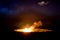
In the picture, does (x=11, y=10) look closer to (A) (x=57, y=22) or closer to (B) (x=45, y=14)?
(B) (x=45, y=14)

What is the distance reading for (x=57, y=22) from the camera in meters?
2.48

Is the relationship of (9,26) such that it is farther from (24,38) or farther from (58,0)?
(58,0)

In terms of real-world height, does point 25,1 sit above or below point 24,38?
above

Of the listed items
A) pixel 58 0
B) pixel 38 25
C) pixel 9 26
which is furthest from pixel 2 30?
pixel 58 0

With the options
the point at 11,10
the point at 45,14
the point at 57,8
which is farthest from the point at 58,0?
the point at 11,10

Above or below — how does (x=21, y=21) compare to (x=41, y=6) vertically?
below

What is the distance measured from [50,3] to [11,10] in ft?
1.87

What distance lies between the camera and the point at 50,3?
8.31ft

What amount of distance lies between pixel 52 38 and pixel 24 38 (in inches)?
15.4

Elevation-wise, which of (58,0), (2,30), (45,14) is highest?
(58,0)

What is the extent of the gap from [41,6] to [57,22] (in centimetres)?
32

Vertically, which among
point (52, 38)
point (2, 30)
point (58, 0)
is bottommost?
point (52, 38)

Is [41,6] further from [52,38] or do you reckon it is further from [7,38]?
[7,38]

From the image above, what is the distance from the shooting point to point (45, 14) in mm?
2543
